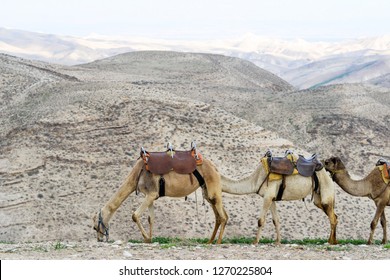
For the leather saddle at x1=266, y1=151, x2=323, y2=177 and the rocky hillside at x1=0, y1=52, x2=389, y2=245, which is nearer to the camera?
the leather saddle at x1=266, y1=151, x2=323, y2=177

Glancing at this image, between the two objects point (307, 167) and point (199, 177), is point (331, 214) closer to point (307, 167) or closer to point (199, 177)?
point (307, 167)

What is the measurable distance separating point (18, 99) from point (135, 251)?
18.8 meters

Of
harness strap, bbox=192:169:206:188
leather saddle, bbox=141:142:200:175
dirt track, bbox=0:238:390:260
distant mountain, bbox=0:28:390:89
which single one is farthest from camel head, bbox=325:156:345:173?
distant mountain, bbox=0:28:390:89

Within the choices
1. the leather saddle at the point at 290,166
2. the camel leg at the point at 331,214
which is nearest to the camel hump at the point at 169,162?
the leather saddle at the point at 290,166

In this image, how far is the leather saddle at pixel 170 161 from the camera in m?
14.6

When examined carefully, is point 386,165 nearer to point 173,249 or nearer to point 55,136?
point 173,249

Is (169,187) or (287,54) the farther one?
(287,54)

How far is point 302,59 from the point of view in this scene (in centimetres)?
15950

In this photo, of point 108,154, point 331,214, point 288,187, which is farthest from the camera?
point 108,154

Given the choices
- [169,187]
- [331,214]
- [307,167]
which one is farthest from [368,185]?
[169,187]

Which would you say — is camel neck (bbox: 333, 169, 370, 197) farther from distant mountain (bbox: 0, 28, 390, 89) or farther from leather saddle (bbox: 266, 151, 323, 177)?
distant mountain (bbox: 0, 28, 390, 89)

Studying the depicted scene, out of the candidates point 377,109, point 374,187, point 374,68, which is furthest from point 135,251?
point 374,68

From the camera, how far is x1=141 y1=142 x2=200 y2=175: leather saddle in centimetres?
1462

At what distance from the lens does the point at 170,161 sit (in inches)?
579
